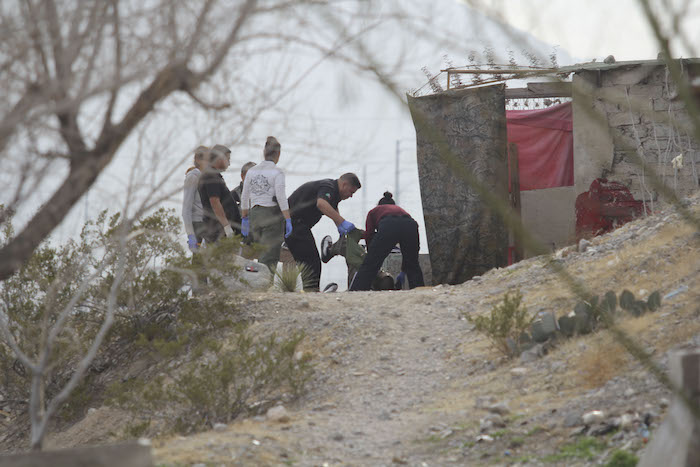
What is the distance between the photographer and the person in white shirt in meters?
7.68

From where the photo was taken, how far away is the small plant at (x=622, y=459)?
3.39m

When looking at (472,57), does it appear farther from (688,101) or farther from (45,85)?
(45,85)

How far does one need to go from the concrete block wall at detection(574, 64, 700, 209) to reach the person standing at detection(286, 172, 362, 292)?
10.8 feet

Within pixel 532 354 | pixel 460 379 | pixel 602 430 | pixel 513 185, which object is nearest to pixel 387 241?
pixel 513 185

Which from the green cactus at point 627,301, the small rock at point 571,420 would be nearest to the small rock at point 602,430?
the small rock at point 571,420

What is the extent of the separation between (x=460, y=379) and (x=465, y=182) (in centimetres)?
504

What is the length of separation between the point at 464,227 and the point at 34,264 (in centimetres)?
532

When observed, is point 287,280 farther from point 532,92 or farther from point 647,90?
point 647,90

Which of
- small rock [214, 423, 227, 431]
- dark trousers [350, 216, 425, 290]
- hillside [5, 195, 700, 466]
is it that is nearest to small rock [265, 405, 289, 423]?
hillside [5, 195, 700, 466]

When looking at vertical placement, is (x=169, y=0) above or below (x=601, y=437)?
above

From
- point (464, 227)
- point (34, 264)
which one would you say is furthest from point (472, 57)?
point (464, 227)

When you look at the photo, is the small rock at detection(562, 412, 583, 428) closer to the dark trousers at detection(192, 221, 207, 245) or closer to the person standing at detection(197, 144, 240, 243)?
the person standing at detection(197, 144, 240, 243)

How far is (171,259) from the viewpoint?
7.11 meters

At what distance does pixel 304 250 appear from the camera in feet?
28.2
